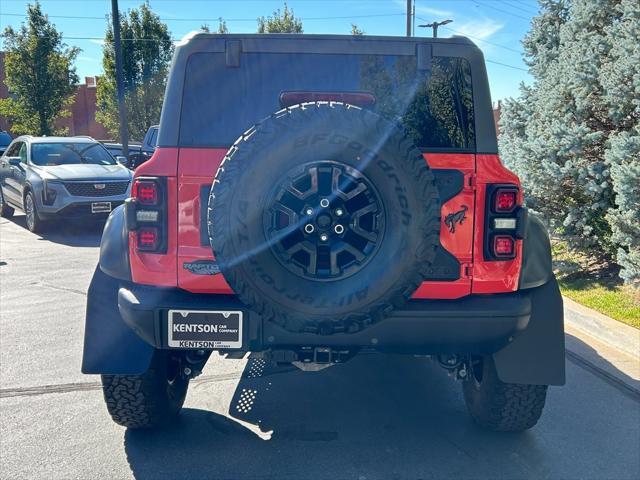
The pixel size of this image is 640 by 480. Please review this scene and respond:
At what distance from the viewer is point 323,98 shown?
117 inches

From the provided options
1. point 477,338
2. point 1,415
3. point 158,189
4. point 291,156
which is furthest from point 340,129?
point 1,415

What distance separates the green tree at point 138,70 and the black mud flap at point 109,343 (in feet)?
88.8

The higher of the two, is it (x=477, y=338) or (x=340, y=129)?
(x=340, y=129)

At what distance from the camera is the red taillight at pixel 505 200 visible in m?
2.84

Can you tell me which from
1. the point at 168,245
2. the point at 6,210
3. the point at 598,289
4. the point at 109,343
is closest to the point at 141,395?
the point at 109,343

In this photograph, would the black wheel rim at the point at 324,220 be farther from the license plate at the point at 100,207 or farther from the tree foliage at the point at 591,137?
the license plate at the point at 100,207

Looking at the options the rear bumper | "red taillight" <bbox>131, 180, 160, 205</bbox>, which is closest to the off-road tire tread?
the rear bumper

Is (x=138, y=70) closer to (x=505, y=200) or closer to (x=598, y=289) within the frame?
(x=598, y=289)

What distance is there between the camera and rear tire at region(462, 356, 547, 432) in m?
3.27

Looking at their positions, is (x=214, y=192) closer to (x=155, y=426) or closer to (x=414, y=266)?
(x=414, y=266)

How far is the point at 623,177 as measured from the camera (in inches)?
213

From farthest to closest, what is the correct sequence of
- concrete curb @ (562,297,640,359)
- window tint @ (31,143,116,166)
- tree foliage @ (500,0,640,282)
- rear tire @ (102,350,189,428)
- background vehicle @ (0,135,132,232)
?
window tint @ (31,143,116,166)
background vehicle @ (0,135,132,232)
tree foliage @ (500,0,640,282)
concrete curb @ (562,297,640,359)
rear tire @ (102,350,189,428)

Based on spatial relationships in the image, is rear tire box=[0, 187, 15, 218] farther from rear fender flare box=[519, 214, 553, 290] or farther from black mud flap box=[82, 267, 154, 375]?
rear fender flare box=[519, 214, 553, 290]

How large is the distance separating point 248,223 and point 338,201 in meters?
0.39
